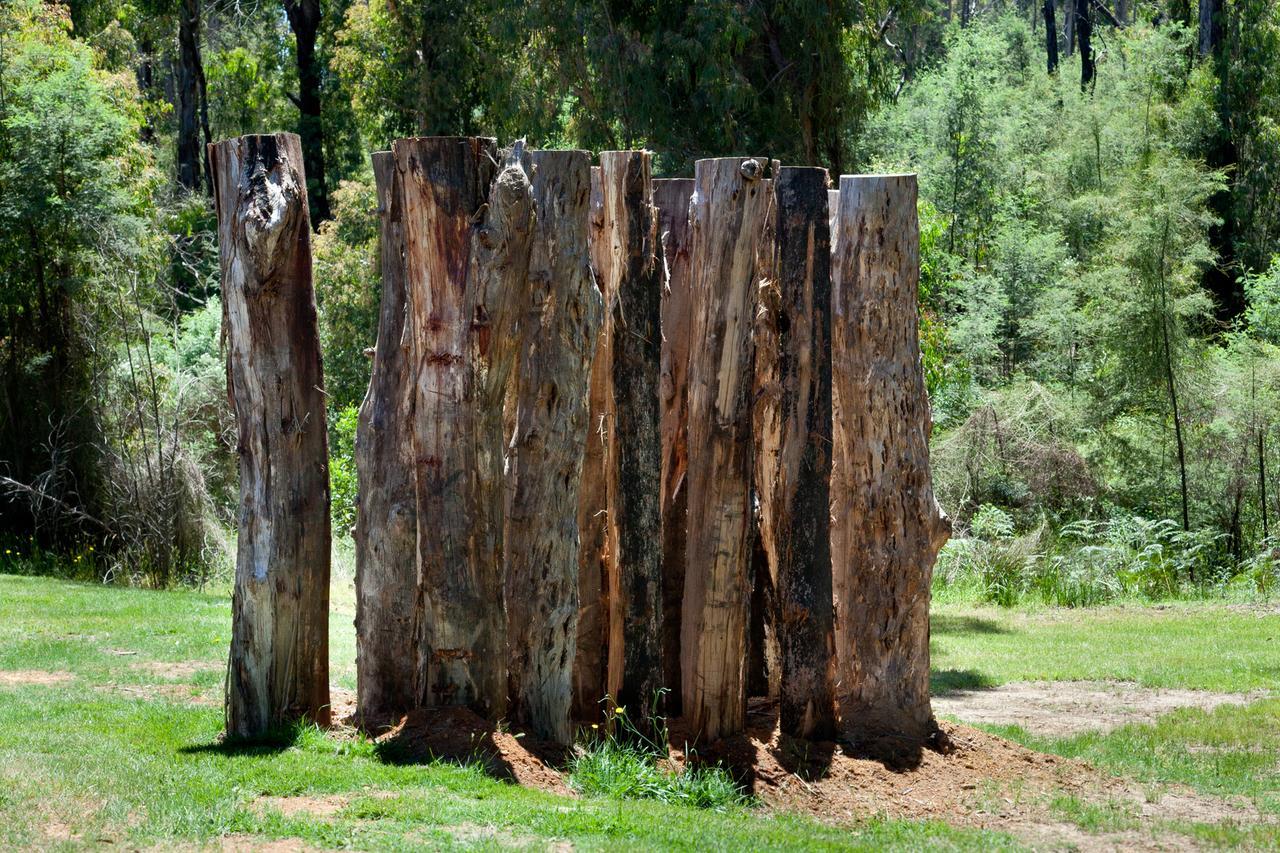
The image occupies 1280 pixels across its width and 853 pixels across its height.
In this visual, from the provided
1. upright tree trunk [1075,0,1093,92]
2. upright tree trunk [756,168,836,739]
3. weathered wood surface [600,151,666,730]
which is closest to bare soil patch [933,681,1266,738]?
upright tree trunk [756,168,836,739]

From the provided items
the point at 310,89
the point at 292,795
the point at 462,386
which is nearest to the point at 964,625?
the point at 462,386

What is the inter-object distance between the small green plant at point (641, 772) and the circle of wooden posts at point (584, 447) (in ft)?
0.33

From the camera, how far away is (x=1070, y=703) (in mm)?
9133

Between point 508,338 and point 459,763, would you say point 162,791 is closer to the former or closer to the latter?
point 459,763

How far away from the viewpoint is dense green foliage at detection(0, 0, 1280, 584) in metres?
14.8

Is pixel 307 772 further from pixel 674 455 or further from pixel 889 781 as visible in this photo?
pixel 889 781

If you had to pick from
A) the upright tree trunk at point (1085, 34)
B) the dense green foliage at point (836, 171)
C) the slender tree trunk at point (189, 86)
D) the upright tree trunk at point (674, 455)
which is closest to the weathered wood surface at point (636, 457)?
the upright tree trunk at point (674, 455)

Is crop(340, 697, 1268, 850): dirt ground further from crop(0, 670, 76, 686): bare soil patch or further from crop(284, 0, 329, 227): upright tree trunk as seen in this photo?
crop(284, 0, 329, 227): upright tree trunk

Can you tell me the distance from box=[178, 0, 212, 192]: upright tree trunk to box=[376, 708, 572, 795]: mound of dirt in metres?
26.6

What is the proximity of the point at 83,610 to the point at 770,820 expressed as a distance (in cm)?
803

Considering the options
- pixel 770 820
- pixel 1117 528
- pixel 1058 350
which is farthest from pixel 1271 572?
pixel 770 820

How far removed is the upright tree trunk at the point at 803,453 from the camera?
21.5ft

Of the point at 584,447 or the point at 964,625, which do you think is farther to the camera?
the point at 964,625

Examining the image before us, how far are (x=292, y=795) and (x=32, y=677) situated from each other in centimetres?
381
